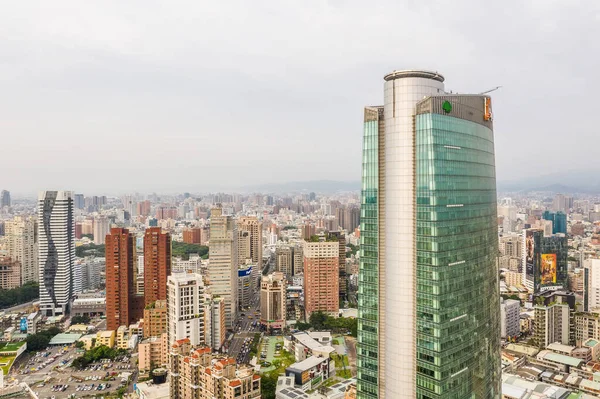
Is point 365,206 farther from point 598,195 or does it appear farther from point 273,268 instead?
point 598,195

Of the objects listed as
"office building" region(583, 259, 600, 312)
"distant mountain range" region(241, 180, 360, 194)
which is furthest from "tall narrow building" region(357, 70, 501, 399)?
"distant mountain range" region(241, 180, 360, 194)

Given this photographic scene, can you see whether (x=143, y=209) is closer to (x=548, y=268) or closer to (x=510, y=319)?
(x=548, y=268)

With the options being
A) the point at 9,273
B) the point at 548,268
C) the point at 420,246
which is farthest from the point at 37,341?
the point at 548,268

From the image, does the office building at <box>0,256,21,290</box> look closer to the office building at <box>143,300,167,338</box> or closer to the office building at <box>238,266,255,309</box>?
the office building at <box>143,300,167,338</box>

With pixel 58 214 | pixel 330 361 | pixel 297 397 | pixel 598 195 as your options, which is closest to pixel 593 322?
pixel 330 361

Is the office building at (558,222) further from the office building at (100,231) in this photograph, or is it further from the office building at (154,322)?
the office building at (100,231)

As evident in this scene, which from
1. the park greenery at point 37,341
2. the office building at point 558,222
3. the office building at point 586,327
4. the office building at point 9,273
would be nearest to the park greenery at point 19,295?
the office building at point 9,273
